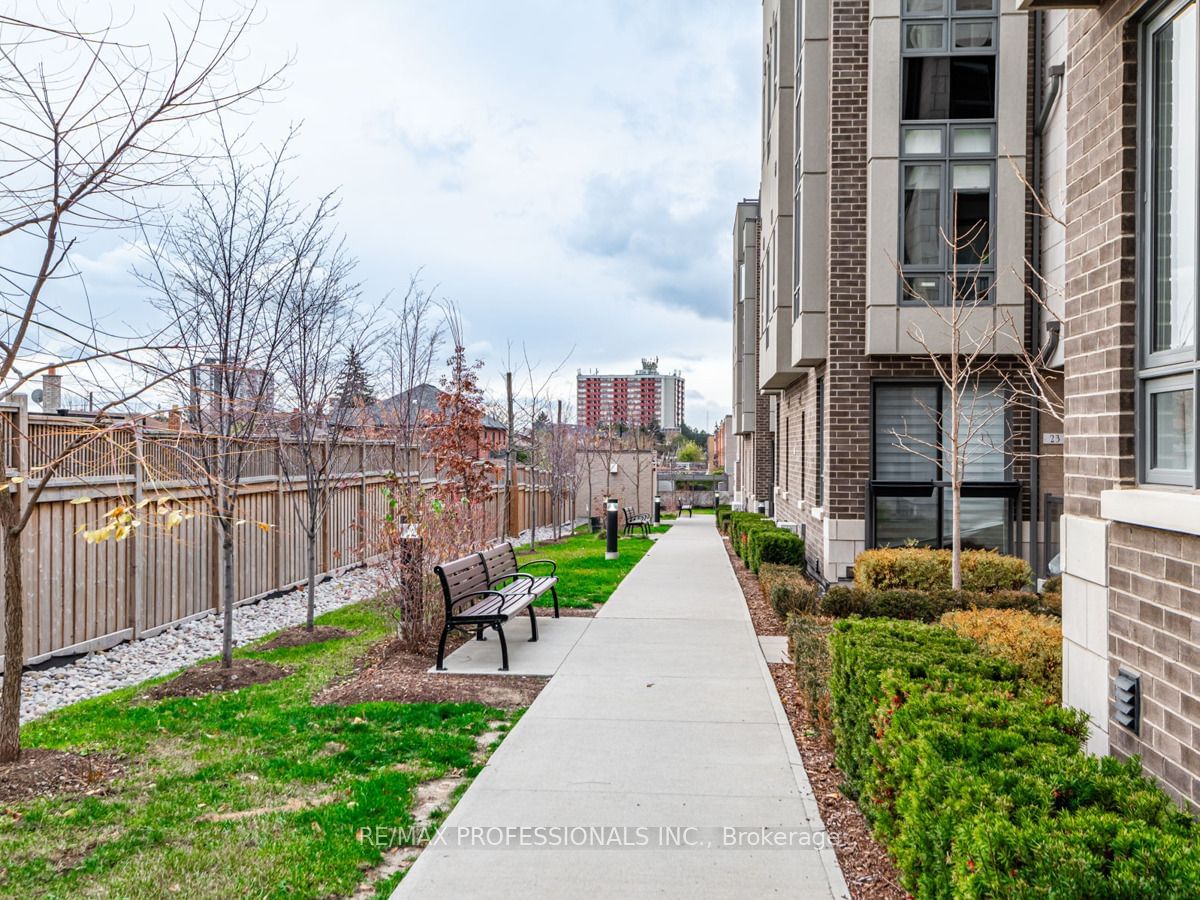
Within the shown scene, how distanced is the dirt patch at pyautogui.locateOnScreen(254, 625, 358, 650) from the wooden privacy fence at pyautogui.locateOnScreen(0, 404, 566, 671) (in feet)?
4.72

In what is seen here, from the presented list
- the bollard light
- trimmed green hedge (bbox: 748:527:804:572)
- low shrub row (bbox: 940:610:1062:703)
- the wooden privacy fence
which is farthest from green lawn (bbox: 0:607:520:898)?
→ the bollard light

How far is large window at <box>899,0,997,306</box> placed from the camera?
34.9ft

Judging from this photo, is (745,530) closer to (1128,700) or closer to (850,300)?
(850,300)

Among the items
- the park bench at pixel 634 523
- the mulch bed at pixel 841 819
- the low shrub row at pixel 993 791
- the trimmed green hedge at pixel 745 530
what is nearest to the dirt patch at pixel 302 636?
the mulch bed at pixel 841 819

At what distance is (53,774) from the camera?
4.95m

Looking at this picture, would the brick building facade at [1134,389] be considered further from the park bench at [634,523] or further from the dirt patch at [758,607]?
the park bench at [634,523]

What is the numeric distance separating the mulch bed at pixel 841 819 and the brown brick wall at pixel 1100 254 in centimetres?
199

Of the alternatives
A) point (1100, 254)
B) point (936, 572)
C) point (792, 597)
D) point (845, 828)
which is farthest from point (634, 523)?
point (1100, 254)

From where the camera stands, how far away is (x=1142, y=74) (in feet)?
11.7

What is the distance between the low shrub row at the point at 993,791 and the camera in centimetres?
223

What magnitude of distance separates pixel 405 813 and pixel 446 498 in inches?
319

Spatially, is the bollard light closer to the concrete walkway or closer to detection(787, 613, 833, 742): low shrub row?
the concrete walkway

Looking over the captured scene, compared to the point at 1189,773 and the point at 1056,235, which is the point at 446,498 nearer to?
the point at 1056,235

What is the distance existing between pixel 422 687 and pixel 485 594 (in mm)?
1482
